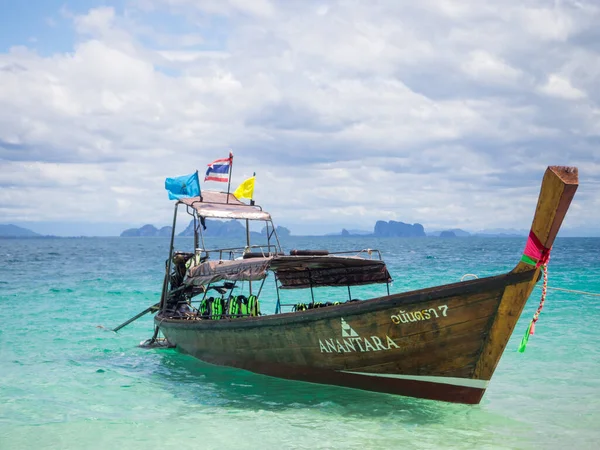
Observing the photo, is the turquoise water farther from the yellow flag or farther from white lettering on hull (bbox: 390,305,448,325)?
the yellow flag

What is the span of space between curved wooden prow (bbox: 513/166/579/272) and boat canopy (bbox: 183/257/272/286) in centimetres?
475

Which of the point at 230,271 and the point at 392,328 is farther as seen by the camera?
the point at 230,271

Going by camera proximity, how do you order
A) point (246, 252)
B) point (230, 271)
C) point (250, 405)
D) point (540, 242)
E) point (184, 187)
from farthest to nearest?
point (184, 187) < point (246, 252) < point (230, 271) < point (250, 405) < point (540, 242)

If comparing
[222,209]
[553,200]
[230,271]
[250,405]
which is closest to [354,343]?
[250,405]

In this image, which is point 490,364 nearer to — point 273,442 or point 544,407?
point 544,407

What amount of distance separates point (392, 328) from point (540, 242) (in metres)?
2.62

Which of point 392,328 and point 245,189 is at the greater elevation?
point 245,189

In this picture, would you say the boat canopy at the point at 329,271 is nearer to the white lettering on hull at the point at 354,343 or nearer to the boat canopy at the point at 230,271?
the boat canopy at the point at 230,271

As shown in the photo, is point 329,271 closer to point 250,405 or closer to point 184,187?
point 250,405

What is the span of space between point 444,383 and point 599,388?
4.08 metres

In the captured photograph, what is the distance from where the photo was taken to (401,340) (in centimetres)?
975

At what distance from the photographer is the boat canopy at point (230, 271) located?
11344mm

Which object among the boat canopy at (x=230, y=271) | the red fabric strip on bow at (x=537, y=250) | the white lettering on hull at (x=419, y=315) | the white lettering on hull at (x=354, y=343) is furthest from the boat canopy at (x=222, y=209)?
the red fabric strip on bow at (x=537, y=250)

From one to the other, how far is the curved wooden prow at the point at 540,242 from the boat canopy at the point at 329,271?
3.01 metres
